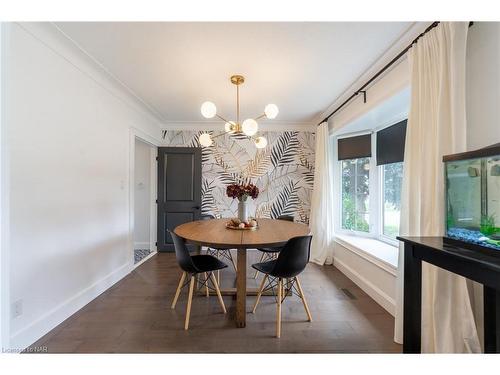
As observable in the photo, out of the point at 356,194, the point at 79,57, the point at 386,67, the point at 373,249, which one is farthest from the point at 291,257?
the point at 79,57

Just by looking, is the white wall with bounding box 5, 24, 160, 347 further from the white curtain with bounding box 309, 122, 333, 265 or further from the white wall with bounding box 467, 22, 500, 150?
the white curtain with bounding box 309, 122, 333, 265

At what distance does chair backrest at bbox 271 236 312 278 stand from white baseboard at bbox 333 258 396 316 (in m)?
1.07

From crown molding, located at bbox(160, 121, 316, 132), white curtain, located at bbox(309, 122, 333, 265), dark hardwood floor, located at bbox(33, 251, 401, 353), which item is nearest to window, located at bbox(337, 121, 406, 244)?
white curtain, located at bbox(309, 122, 333, 265)

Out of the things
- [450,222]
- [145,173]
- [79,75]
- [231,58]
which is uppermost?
[231,58]

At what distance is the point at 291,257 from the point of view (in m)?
1.87

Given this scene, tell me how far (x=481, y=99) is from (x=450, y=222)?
82cm

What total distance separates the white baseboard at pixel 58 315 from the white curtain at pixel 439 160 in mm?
2851

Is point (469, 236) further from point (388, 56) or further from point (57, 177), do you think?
point (57, 177)

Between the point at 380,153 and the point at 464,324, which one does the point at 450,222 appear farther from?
the point at 380,153

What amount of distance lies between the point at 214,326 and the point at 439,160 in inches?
84.8

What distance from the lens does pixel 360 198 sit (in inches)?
140

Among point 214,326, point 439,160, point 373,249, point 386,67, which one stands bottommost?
point 214,326

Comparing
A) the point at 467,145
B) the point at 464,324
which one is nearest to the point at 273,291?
the point at 464,324

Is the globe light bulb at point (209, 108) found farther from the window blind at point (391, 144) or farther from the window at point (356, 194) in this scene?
the window at point (356, 194)
